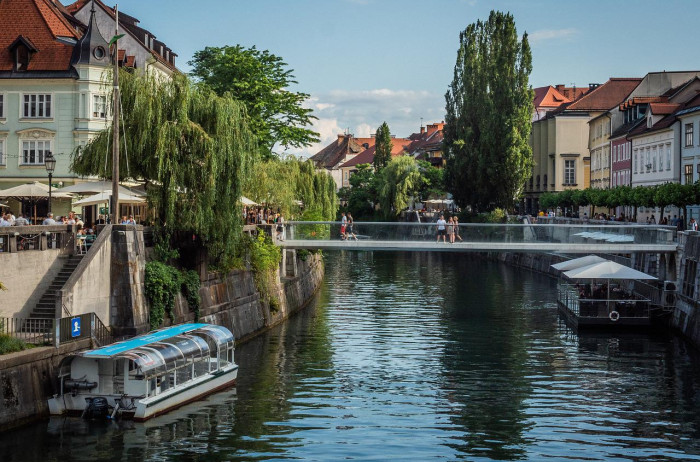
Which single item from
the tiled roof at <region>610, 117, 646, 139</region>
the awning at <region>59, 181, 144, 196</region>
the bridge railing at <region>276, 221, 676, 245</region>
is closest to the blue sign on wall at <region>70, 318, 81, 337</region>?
the awning at <region>59, 181, 144, 196</region>

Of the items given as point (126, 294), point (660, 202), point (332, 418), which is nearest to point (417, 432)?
point (332, 418)

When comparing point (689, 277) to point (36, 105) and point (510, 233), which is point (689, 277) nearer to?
point (510, 233)

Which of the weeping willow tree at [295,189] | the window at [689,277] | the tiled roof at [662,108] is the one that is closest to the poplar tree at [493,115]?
the tiled roof at [662,108]

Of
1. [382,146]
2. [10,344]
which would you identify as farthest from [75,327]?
[382,146]

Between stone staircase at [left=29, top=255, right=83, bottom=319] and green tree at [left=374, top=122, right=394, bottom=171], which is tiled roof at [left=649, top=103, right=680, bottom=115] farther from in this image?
green tree at [left=374, top=122, right=394, bottom=171]

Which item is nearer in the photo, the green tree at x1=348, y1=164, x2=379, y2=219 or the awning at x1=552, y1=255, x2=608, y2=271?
the awning at x1=552, y1=255, x2=608, y2=271

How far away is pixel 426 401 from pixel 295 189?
39.9 metres

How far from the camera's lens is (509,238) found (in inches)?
1829

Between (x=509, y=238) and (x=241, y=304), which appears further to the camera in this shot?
(x=509, y=238)

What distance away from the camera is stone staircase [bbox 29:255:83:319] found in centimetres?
3020

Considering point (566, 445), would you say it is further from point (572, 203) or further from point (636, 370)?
point (572, 203)

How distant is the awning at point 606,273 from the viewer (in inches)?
1787

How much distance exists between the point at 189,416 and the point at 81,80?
103 feet

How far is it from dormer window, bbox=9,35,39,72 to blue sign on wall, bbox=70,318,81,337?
30326 mm
